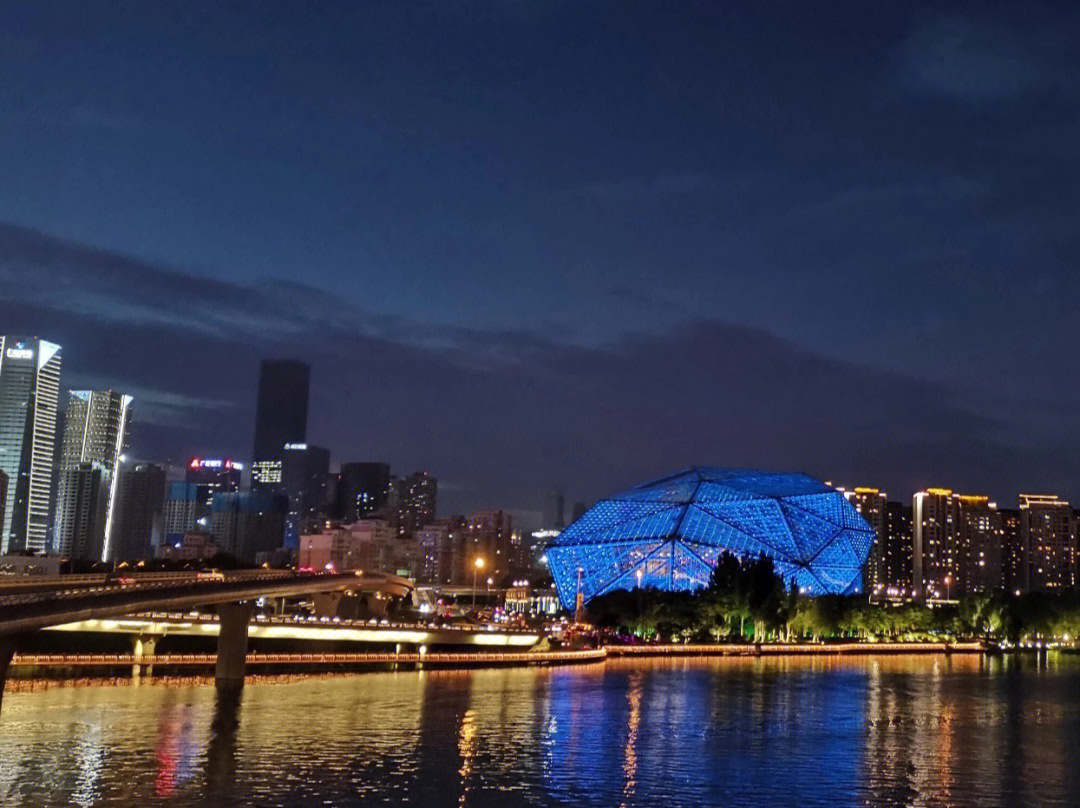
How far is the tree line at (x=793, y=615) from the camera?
109 metres

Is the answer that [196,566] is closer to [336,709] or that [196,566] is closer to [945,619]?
[945,619]

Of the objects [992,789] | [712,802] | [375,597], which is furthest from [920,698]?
[375,597]

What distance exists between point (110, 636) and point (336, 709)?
61836 millimetres

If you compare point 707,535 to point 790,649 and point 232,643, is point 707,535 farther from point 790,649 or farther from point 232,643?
point 232,643

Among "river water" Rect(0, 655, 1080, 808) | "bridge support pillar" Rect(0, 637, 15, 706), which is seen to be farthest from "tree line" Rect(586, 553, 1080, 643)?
"bridge support pillar" Rect(0, 637, 15, 706)

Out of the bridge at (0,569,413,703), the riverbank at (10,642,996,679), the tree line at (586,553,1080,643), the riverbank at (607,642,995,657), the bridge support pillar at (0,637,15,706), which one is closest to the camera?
the bridge support pillar at (0,637,15,706)

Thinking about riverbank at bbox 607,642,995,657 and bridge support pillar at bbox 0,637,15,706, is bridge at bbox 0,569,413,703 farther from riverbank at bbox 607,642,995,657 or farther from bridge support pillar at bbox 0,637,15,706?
riverbank at bbox 607,642,995,657

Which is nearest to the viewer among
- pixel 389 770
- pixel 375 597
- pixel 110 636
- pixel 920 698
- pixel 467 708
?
pixel 389 770

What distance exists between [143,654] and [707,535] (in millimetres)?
67392

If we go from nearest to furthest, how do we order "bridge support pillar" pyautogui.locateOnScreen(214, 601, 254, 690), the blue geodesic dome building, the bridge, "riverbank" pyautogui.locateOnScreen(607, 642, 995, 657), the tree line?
1. the bridge
2. "bridge support pillar" pyautogui.locateOnScreen(214, 601, 254, 690)
3. "riverbank" pyautogui.locateOnScreen(607, 642, 995, 657)
4. the tree line
5. the blue geodesic dome building

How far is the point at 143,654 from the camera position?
7462cm

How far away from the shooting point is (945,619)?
146375mm

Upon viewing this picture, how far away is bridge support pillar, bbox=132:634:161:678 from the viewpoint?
70.6 m

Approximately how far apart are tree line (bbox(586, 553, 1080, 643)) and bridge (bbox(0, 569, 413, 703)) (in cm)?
3276
